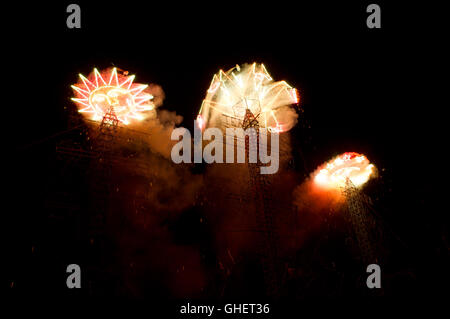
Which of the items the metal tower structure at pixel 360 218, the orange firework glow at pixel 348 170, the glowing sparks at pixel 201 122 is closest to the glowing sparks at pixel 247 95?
the glowing sparks at pixel 201 122

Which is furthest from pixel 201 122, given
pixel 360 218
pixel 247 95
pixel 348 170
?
pixel 360 218

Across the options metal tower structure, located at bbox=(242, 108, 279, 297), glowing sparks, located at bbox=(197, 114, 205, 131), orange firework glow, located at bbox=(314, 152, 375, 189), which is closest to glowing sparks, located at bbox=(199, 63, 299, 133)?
glowing sparks, located at bbox=(197, 114, 205, 131)

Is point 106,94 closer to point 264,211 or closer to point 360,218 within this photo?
point 264,211

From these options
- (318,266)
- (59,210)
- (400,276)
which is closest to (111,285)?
(59,210)

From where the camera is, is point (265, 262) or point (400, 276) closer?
point (265, 262)

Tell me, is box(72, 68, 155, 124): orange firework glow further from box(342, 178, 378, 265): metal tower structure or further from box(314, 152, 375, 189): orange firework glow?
box(314, 152, 375, 189): orange firework glow
